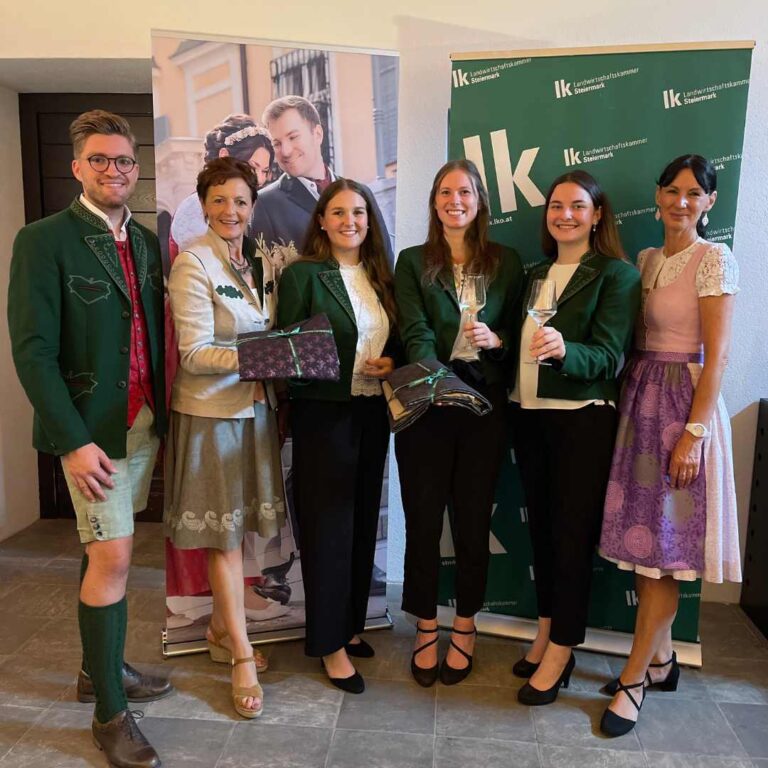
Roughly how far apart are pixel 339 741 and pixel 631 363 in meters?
1.50

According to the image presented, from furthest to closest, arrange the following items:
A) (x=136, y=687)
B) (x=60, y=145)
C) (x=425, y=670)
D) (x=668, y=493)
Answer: (x=60, y=145) < (x=425, y=670) < (x=136, y=687) < (x=668, y=493)

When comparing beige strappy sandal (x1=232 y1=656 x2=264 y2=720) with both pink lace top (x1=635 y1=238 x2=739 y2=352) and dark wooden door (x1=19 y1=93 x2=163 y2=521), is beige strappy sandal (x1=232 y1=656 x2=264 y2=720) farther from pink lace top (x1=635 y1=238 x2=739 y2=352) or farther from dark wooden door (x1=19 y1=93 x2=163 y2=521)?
dark wooden door (x1=19 y1=93 x2=163 y2=521)

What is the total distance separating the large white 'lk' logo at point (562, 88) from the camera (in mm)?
2408

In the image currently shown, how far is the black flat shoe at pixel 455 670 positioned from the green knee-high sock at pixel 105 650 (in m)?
1.05

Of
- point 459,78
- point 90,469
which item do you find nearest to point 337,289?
point 90,469

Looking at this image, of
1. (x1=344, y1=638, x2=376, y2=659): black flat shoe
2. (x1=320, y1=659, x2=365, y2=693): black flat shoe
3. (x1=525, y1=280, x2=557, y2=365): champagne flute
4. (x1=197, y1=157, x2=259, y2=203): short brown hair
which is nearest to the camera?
(x1=525, y1=280, x2=557, y2=365): champagne flute

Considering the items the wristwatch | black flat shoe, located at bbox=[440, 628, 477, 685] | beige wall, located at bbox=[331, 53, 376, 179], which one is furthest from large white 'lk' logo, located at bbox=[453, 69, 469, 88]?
black flat shoe, located at bbox=[440, 628, 477, 685]

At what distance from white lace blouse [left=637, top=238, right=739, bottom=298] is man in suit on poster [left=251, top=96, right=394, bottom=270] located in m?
0.99

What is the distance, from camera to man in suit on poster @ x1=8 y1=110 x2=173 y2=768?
1.72m

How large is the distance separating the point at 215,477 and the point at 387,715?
953 millimetres

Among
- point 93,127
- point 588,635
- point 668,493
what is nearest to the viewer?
point 93,127

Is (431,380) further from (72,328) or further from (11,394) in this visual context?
(11,394)

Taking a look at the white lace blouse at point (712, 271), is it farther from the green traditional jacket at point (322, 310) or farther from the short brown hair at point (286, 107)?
the short brown hair at point (286, 107)

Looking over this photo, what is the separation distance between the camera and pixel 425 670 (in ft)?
7.59
